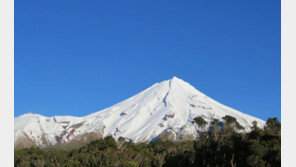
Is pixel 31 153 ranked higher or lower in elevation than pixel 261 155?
higher

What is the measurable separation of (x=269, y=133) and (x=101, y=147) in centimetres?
3446

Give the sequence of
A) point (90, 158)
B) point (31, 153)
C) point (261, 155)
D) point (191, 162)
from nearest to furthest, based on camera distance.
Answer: point (261, 155)
point (191, 162)
point (90, 158)
point (31, 153)

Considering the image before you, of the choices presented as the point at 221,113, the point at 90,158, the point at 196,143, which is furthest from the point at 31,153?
the point at 221,113

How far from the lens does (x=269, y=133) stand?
25.8 metres
